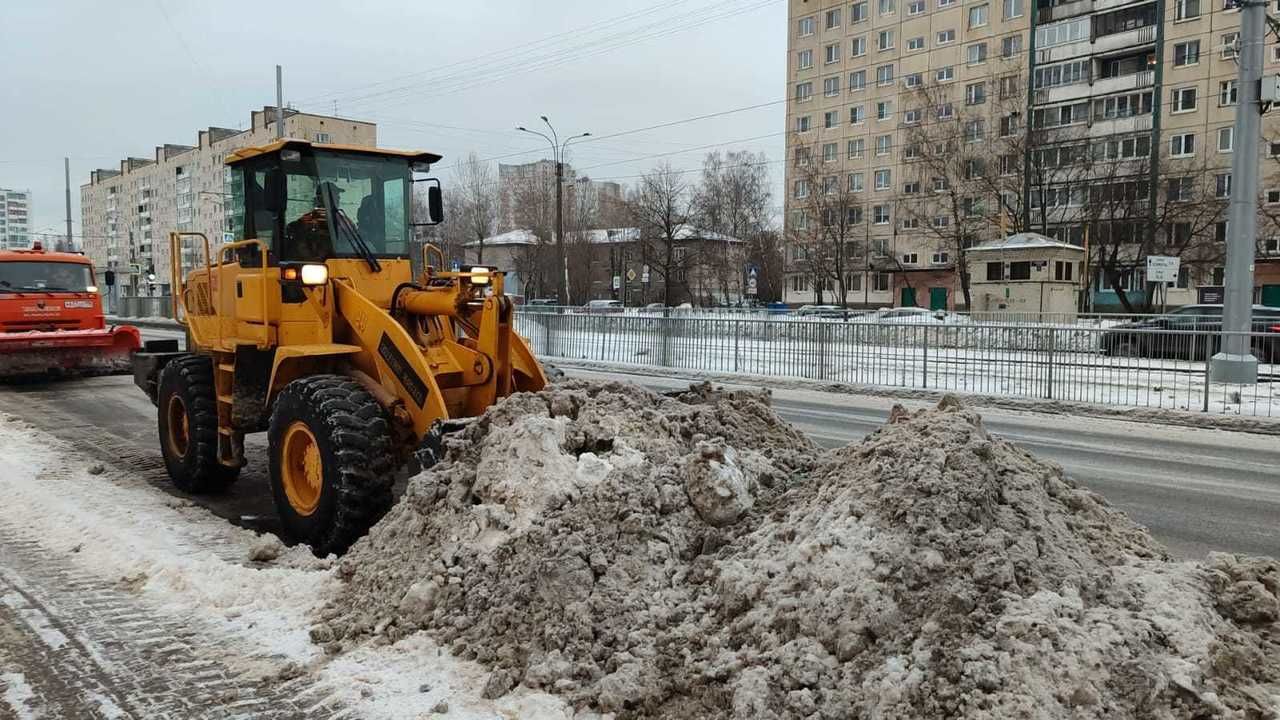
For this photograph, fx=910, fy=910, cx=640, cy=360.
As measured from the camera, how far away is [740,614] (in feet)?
12.6

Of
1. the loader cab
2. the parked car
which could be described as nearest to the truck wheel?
the loader cab

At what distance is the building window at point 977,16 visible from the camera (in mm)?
60812

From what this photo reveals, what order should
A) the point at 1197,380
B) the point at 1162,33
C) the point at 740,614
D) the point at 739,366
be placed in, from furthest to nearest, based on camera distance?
1. the point at 1162,33
2. the point at 739,366
3. the point at 1197,380
4. the point at 740,614

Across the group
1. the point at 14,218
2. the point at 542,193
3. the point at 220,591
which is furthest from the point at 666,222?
the point at 14,218

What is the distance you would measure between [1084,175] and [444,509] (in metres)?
52.2

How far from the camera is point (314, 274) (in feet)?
21.9

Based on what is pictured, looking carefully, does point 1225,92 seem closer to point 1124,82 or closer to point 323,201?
point 1124,82

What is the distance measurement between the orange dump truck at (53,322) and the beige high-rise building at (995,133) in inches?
1550

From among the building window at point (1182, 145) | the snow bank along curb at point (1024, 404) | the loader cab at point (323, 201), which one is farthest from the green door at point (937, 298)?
the loader cab at point (323, 201)

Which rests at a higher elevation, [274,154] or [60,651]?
[274,154]

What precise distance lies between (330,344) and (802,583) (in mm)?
4402

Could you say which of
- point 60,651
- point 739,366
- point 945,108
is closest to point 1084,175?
point 945,108

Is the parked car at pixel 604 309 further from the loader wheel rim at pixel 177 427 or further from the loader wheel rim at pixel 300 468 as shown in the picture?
the loader wheel rim at pixel 300 468

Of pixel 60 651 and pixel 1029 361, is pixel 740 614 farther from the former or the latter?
pixel 1029 361
